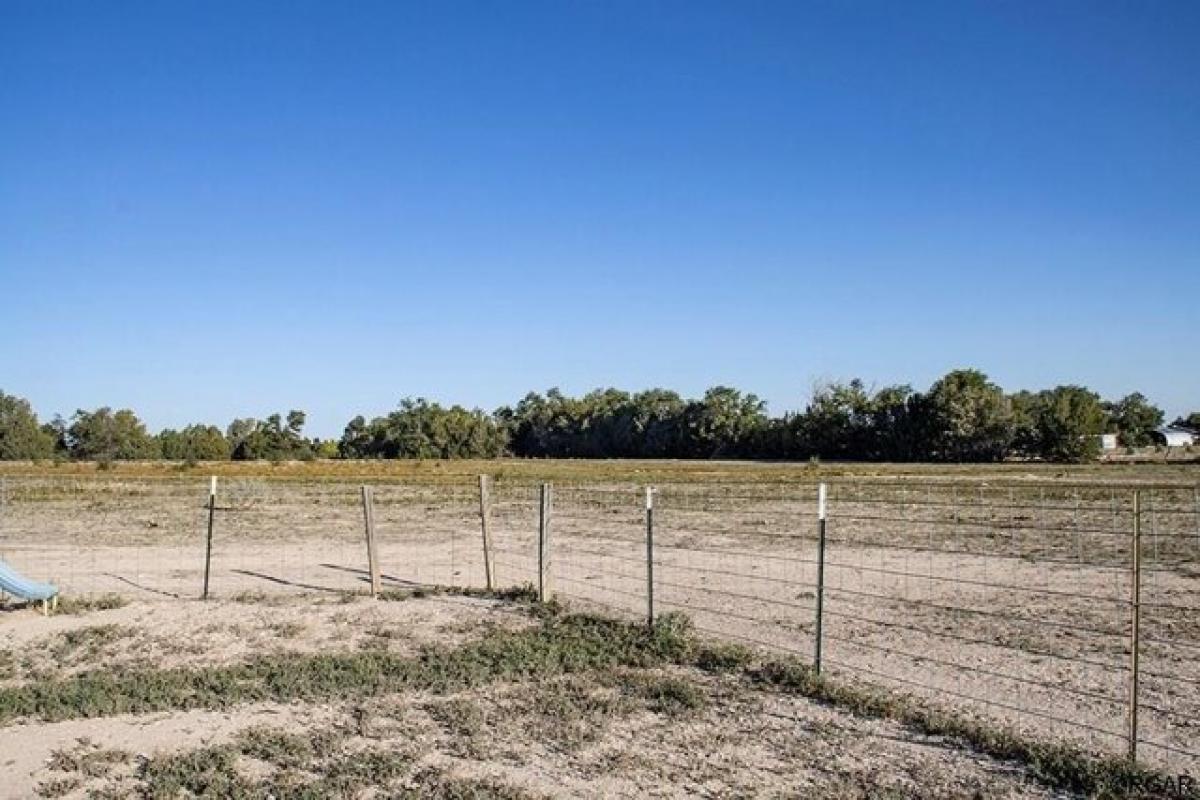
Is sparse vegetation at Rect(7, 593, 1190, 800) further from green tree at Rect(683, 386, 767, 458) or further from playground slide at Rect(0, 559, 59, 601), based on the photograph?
green tree at Rect(683, 386, 767, 458)

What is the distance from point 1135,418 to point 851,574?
400 feet

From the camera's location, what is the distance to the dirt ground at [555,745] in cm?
563

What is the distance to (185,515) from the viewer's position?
2872 cm

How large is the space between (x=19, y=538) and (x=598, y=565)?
→ 551 inches

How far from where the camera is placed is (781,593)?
1277cm

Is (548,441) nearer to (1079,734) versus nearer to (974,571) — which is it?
(974,571)

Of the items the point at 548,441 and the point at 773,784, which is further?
the point at 548,441

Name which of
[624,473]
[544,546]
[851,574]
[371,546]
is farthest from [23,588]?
[624,473]

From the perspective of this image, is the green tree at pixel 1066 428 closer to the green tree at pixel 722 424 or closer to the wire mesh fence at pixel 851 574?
the green tree at pixel 722 424

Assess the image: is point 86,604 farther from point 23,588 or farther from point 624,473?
point 624,473

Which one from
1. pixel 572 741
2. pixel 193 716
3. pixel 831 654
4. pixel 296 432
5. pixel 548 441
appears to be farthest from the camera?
pixel 548 441

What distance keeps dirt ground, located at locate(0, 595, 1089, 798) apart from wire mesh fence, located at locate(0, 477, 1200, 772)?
Answer: 1127mm

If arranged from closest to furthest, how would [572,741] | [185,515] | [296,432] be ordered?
[572,741]
[185,515]
[296,432]

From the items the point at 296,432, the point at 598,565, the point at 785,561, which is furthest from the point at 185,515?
the point at 296,432
